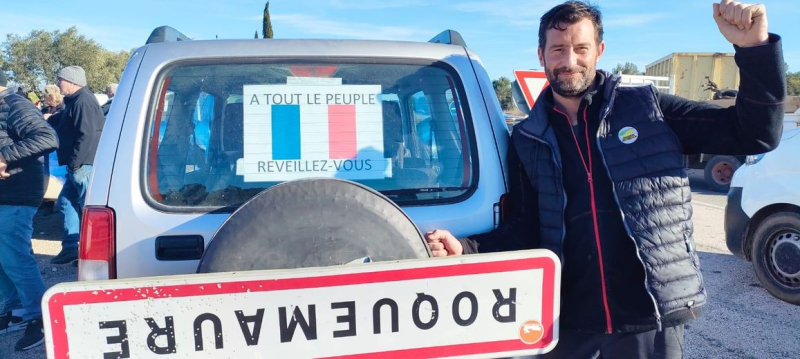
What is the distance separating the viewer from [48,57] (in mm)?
39438

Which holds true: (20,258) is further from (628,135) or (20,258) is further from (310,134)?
(628,135)

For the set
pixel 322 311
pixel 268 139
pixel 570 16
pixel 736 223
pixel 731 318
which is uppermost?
pixel 570 16

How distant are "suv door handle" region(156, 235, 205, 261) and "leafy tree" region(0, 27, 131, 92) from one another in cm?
4268

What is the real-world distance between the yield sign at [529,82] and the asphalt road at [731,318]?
240 centimetres

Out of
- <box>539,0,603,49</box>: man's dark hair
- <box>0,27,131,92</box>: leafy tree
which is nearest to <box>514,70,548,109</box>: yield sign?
<box>539,0,603,49</box>: man's dark hair

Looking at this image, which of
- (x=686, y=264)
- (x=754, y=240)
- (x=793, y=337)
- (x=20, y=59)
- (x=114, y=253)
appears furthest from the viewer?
(x=20, y=59)

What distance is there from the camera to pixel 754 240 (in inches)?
180

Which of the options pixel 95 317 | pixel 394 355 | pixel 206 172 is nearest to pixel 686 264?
pixel 394 355

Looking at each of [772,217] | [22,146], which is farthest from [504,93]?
[22,146]

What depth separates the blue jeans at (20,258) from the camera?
13.0 ft

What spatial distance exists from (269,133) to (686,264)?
1485mm

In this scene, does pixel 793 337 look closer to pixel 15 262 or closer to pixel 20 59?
pixel 15 262

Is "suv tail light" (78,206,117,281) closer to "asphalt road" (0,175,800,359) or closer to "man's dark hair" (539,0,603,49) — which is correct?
"man's dark hair" (539,0,603,49)

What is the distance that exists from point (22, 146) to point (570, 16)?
3.94 metres
